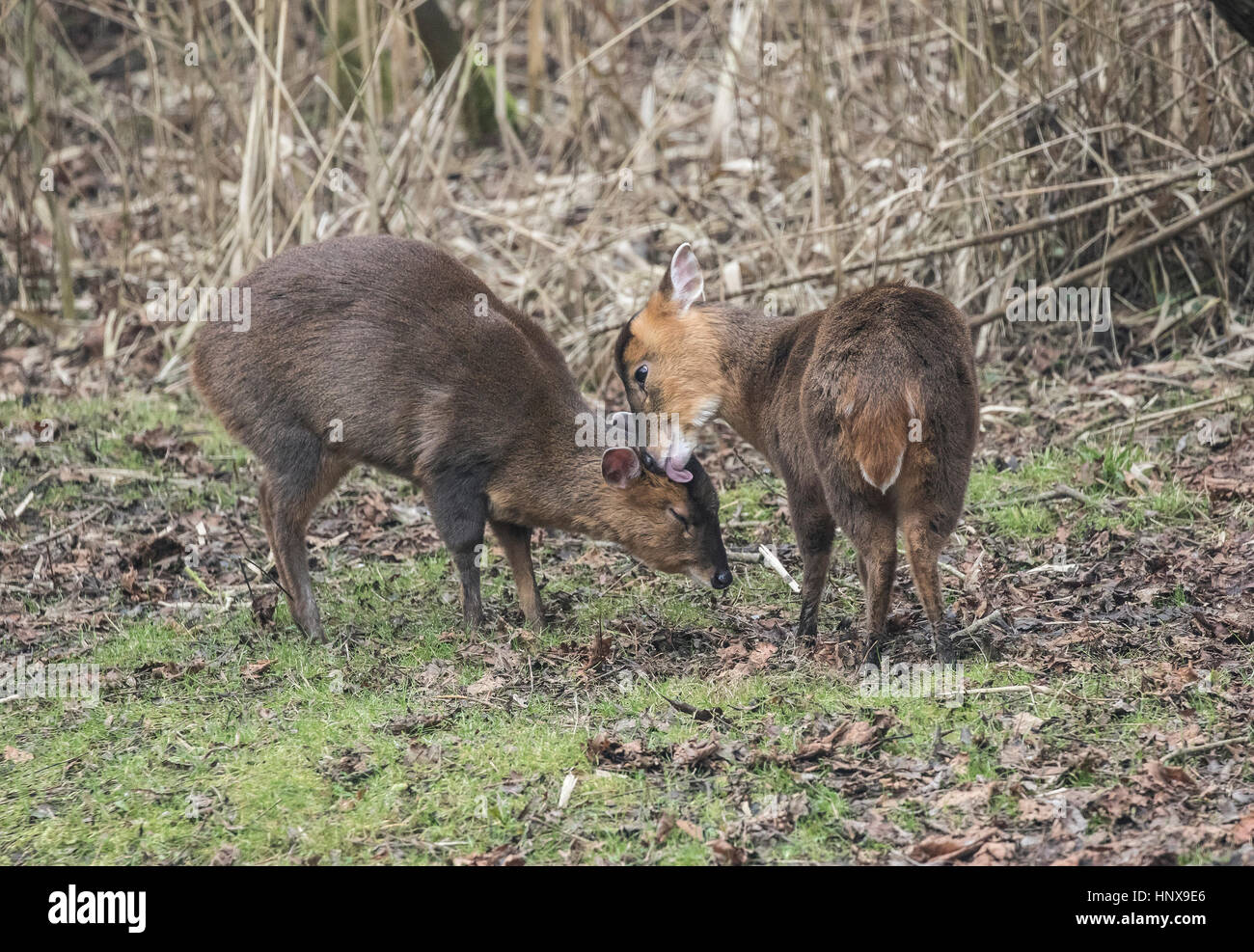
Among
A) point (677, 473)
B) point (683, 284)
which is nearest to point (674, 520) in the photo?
point (677, 473)

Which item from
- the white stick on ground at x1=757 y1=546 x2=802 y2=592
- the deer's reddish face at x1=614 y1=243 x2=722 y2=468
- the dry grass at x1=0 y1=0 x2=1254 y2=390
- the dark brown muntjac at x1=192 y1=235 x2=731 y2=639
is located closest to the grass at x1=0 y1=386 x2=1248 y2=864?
the white stick on ground at x1=757 y1=546 x2=802 y2=592

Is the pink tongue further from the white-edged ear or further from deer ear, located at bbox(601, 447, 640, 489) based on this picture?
the white-edged ear

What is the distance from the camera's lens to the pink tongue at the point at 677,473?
20.4 feet

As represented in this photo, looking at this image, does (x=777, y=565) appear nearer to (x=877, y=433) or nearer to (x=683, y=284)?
(x=683, y=284)

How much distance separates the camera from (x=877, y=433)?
195 inches

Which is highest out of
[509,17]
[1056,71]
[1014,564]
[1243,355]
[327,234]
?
[509,17]

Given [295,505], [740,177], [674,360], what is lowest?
[295,505]

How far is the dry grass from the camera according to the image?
28.5ft

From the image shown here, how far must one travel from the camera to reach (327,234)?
9.95m

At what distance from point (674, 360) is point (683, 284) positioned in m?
0.34

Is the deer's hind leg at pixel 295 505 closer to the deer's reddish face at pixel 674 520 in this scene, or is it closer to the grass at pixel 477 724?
the grass at pixel 477 724
